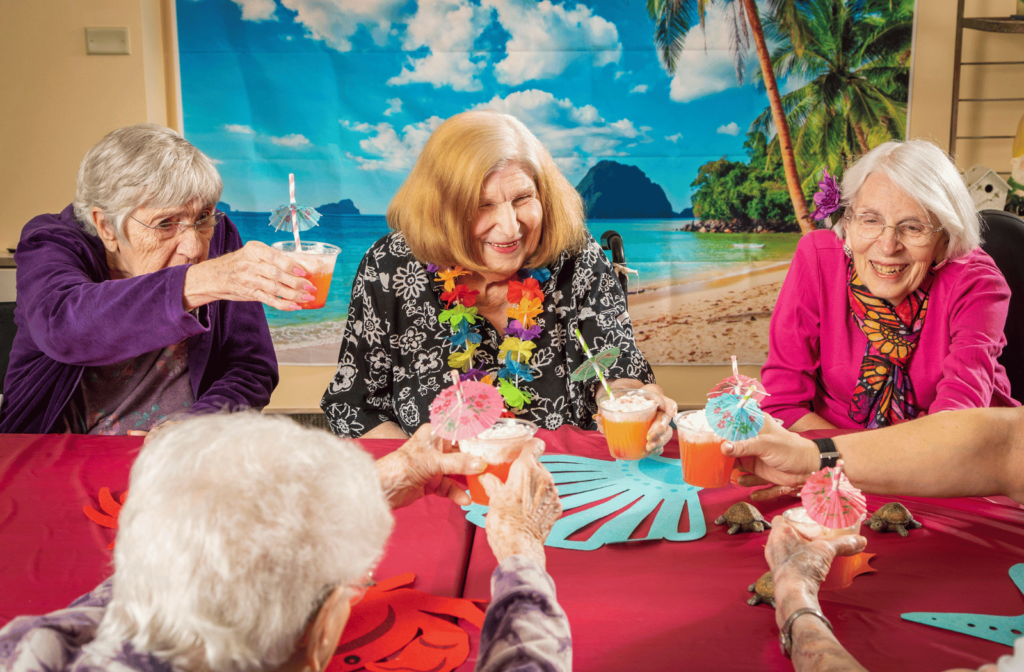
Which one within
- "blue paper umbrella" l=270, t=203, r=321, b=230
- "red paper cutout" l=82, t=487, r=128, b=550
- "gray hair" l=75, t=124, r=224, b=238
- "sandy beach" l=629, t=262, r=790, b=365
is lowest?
"sandy beach" l=629, t=262, r=790, b=365

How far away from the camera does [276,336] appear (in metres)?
4.70

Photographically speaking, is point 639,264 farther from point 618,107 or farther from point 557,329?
point 557,329

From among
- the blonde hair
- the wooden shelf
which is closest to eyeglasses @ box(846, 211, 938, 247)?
the blonde hair

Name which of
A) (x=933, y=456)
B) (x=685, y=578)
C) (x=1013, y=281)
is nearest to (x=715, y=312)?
(x=1013, y=281)

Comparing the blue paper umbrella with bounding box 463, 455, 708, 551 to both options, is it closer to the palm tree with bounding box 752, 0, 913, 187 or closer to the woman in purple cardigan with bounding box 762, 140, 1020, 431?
the woman in purple cardigan with bounding box 762, 140, 1020, 431

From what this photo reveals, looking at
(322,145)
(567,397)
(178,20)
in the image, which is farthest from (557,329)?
(178,20)

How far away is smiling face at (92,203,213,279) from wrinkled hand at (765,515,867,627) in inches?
68.6

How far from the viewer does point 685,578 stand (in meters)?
1.15

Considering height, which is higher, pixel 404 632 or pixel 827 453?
pixel 827 453

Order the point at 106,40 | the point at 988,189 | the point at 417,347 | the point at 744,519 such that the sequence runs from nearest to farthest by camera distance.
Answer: the point at 744,519 → the point at 417,347 → the point at 988,189 → the point at 106,40

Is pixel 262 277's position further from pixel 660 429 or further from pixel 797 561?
pixel 797 561

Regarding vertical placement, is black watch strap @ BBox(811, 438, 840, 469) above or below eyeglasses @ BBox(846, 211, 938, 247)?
below

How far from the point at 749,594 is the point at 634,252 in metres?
3.75

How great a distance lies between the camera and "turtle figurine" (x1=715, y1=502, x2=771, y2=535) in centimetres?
130
